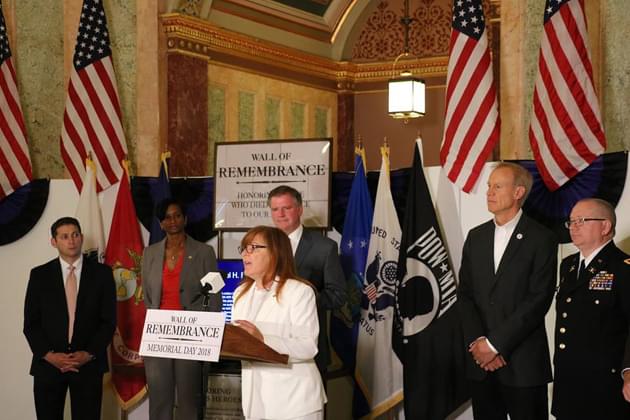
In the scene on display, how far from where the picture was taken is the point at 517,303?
509 cm

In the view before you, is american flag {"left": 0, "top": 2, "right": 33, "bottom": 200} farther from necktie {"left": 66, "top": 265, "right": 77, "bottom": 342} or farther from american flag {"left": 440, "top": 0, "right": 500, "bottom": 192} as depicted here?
american flag {"left": 440, "top": 0, "right": 500, "bottom": 192}

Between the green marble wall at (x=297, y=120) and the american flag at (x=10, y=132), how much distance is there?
3374 mm

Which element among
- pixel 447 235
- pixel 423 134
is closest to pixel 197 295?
pixel 447 235

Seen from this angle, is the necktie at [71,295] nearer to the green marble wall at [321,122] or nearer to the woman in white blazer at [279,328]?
the woman in white blazer at [279,328]

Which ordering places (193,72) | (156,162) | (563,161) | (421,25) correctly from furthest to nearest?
(421,25) < (193,72) < (156,162) < (563,161)

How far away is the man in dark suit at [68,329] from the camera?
6.48 metres

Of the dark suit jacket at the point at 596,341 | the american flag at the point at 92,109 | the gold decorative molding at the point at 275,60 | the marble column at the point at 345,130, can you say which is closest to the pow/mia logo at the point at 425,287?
the dark suit jacket at the point at 596,341

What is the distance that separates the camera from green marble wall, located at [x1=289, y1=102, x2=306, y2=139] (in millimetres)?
10750

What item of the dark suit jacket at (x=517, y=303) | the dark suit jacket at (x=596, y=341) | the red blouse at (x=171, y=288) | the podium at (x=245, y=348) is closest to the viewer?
the podium at (x=245, y=348)

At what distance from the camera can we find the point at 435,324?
6324 millimetres

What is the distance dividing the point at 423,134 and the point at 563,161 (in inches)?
221

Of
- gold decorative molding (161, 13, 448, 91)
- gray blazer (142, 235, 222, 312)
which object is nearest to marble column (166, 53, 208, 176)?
gold decorative molding (161, 13, 448, 91)

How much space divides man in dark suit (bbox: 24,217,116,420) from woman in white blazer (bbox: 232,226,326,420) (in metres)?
2.33

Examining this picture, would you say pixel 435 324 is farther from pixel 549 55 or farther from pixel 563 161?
pixel 549 55
